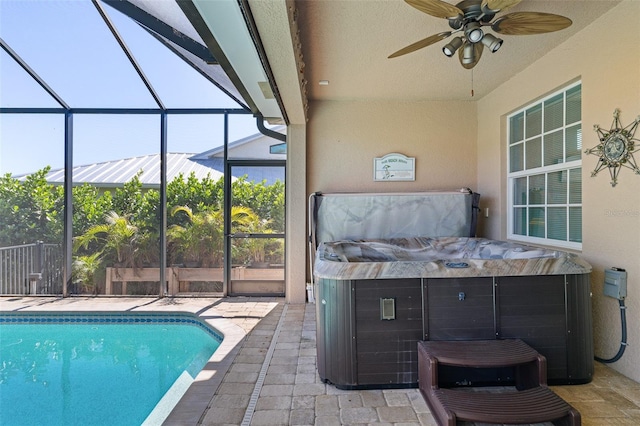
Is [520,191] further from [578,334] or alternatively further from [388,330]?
[388,330]

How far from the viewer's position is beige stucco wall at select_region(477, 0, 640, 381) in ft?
7.36

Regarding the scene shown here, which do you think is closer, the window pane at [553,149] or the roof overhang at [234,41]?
the roof overhang at [234,41]

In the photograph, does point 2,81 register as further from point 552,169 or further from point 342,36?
point 552,169

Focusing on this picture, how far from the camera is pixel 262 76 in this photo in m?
2.86

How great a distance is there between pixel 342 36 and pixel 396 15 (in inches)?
19.3

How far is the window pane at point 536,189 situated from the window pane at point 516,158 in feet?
0.81

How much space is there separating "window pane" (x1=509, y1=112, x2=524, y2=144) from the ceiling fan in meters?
1.82

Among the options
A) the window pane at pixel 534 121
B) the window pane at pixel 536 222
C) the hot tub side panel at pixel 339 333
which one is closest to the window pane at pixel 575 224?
the window pane at pixel 536 222

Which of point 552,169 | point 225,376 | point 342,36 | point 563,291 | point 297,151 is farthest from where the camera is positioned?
A: point 297,151

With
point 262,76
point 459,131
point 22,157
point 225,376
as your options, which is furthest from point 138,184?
point 459,131

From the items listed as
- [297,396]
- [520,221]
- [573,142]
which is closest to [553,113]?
[573,142]

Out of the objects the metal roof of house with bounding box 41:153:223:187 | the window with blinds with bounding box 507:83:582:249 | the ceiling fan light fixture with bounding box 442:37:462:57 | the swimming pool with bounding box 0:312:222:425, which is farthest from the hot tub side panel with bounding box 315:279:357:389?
the metal roof of house with bounding box 41:153:223:187

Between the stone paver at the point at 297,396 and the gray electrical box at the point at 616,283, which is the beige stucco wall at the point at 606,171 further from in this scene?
the stone paver at the point at 297,396

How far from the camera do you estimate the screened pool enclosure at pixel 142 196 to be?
464 cm
